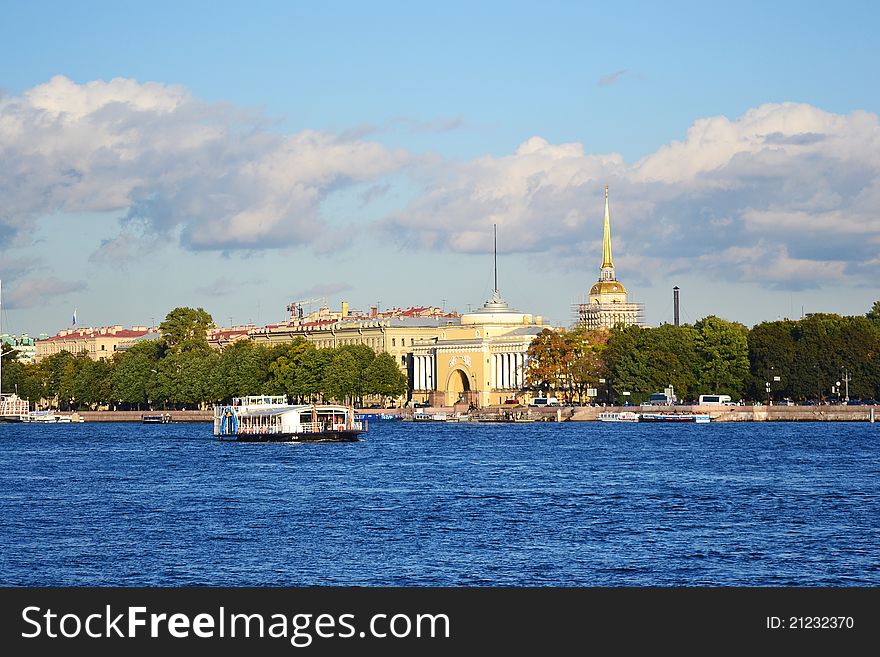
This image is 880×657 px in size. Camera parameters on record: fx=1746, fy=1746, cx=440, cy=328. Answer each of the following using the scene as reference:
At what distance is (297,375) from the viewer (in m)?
110

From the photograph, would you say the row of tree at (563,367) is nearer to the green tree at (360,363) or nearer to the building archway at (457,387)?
the green tree at (360,363)

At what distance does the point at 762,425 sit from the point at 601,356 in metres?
21.6

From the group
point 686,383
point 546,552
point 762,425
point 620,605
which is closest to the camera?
point 620,605

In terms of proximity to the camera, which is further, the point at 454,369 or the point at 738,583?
the point at 454,369

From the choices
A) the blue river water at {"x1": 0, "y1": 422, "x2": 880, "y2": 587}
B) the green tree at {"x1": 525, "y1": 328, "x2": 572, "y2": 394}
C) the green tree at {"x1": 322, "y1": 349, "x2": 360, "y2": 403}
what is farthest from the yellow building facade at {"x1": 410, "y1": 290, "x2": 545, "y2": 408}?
the blue river water at {"x1": 0, "y1": 422, "x2": 880, "y2": 587}

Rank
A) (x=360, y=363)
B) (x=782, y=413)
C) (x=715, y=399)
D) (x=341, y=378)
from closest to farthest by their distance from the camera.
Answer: (x=782, y=413)
(x=715, y=399)
(x=341, y=378)
(x=360, y=363)

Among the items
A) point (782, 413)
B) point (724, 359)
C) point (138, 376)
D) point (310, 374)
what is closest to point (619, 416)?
point (724, 359)

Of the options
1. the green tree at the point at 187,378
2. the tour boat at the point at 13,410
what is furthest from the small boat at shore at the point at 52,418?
the green tree at the point at 187,378

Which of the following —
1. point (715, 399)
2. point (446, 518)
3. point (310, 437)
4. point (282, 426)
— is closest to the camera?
point (446, 518)

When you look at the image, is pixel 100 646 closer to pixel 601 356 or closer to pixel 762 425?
pixel 762 425

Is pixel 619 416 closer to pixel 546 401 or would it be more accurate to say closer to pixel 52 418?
pixel 546 401

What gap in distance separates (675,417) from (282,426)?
32.3 metres

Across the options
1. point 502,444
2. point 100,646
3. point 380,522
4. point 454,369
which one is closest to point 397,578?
point 380,522

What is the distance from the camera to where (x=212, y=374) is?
110625 mm
